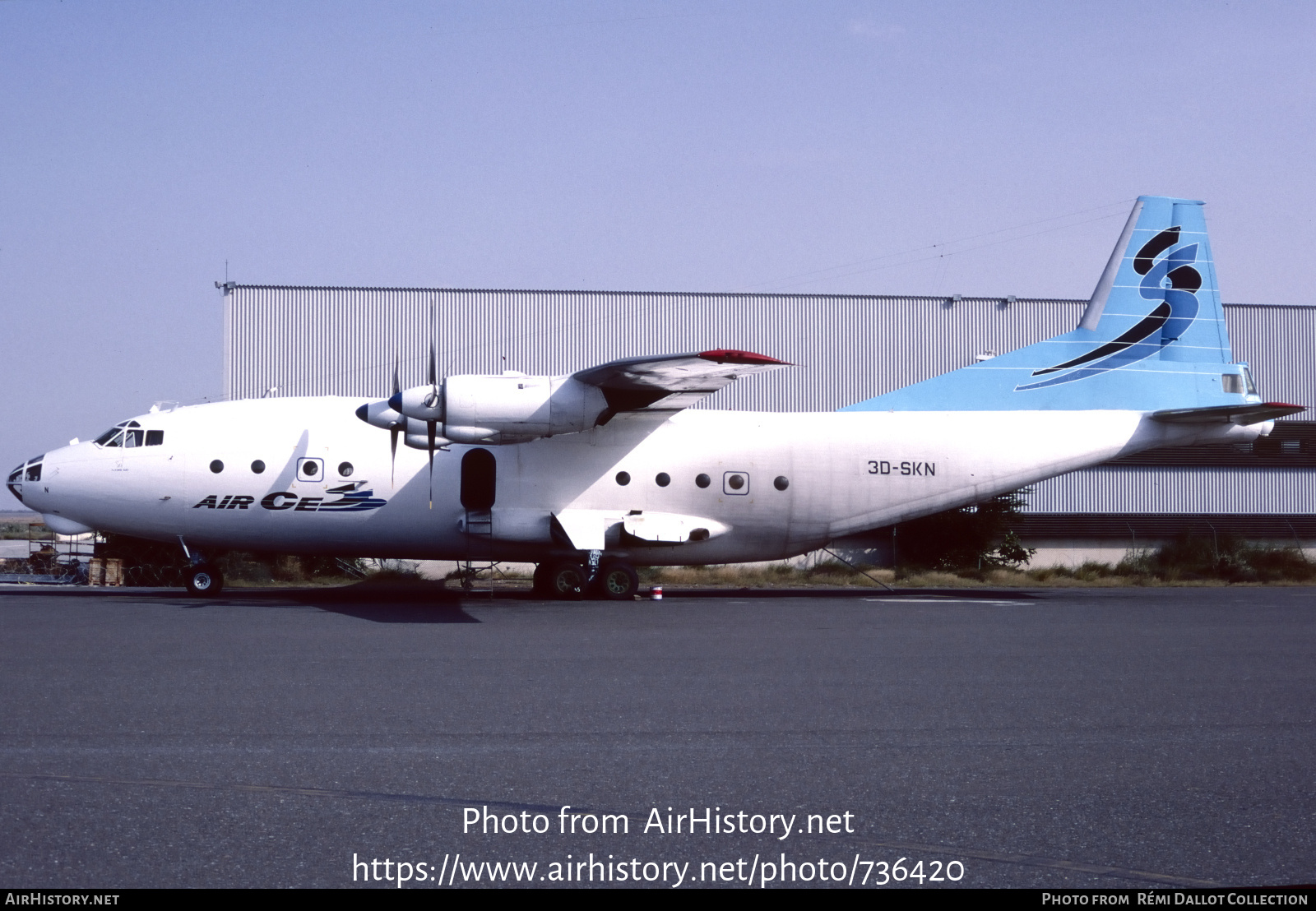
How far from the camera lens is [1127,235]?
23.3 metres

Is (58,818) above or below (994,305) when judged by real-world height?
below

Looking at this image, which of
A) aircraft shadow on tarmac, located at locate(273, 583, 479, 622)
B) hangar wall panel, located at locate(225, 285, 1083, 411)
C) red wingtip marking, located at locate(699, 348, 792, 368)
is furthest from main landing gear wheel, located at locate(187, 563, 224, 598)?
hangar wall panel, located at locate(225, 285, 1083, 411)

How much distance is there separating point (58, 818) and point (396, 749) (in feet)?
6.64

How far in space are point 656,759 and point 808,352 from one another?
103 feet

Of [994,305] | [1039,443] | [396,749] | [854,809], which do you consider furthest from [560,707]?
[994,305]

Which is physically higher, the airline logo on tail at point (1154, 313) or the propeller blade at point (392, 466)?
the airline logo on tail at point (1154, 313)

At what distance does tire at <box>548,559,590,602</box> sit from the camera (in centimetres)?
2164

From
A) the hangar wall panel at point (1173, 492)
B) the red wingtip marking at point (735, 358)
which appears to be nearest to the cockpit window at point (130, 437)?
the red wingtip marking at point (735, 358)

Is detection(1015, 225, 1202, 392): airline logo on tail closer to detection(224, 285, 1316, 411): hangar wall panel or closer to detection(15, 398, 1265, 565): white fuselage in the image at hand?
detection(15, 398, 1265, 565): white fuselage

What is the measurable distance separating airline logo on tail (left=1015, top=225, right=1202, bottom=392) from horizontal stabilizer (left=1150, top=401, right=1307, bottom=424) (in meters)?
1.39

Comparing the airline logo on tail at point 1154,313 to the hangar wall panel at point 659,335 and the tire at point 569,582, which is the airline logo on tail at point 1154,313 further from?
the hangar wall panel at point 659,335

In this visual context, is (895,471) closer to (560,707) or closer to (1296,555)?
(560,707)

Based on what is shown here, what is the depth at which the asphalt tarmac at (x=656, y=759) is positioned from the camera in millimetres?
4633

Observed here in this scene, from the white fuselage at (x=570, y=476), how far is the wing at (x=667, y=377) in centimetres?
117
